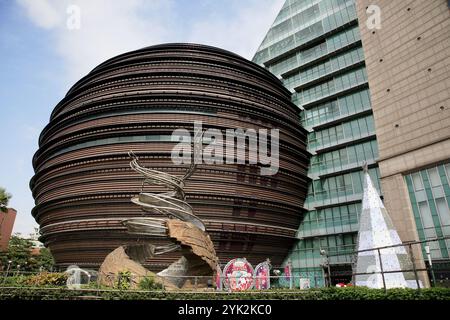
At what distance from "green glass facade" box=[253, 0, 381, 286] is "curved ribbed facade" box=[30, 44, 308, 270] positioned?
283cm

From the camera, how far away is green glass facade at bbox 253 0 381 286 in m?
38.9

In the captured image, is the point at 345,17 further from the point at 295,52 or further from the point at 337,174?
the point at 337,174

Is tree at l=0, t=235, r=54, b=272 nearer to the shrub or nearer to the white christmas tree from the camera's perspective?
the shrub

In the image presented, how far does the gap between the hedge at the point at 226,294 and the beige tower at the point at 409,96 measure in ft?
51.0

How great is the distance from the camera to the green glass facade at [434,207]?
25.0m

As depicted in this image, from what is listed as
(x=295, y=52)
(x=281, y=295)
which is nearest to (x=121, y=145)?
(x=281, y=295)

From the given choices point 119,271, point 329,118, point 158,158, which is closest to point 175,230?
point 119,271

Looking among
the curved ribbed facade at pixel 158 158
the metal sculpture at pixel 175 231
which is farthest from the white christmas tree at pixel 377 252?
the curved ribbed facade at pixel 158 158

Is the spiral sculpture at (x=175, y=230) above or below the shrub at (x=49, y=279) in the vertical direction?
above

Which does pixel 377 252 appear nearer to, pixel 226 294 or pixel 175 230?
pixel 226 294

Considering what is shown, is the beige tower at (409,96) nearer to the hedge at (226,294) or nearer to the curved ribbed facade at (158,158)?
the curved ribbed facade at (158,158)

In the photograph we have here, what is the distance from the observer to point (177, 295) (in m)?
15.1

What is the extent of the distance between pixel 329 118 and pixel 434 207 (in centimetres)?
2064

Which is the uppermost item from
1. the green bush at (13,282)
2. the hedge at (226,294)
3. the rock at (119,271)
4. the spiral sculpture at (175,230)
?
the spiral sculpture at (175,230)
